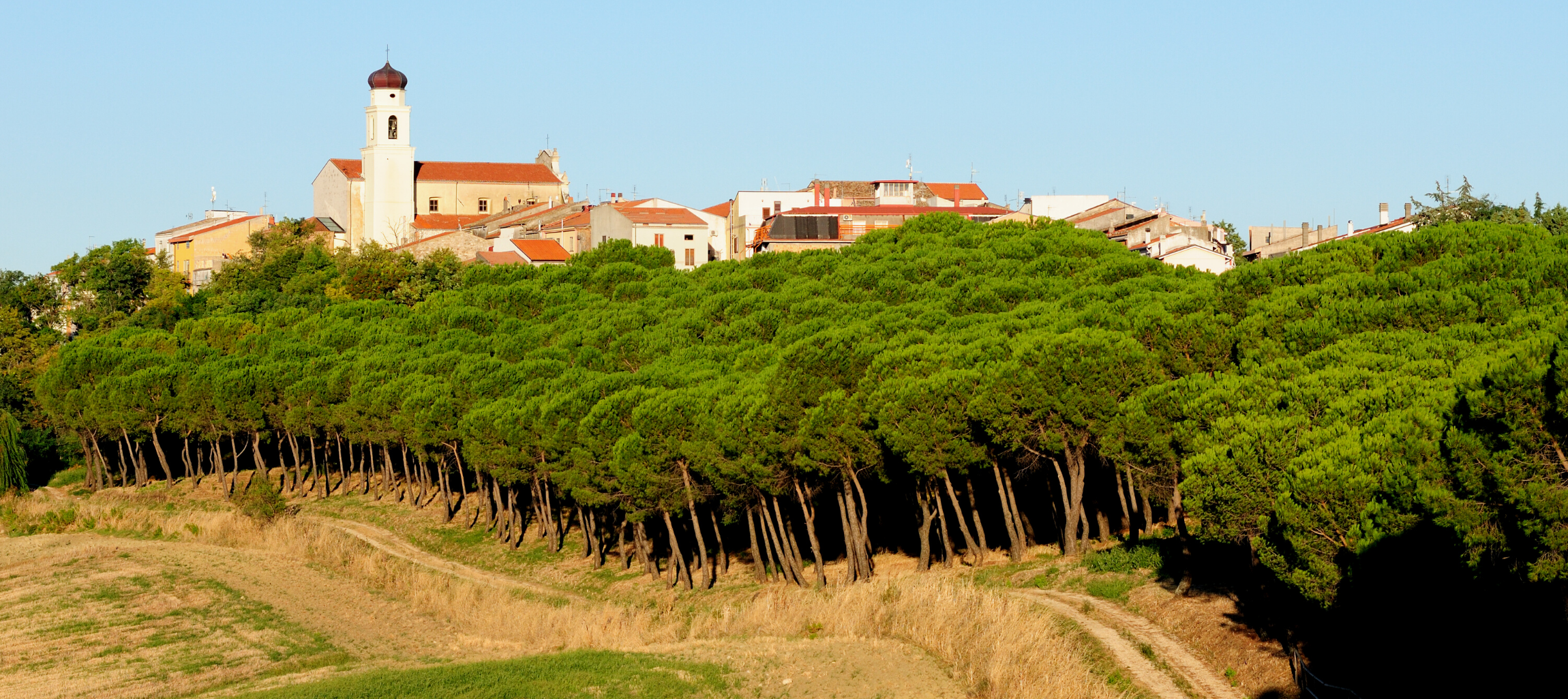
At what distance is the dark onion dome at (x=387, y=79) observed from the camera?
13638cm

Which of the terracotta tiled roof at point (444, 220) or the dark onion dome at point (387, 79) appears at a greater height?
the dark onion dome at point (387, 79)

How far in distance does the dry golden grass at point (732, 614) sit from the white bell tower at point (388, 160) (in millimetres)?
74899

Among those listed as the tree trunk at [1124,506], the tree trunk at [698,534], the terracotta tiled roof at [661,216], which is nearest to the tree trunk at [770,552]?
the tree trunk at [698,534]

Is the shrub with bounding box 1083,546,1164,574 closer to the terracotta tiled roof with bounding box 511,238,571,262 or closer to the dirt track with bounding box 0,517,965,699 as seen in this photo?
the dirt track with bounding box 0,517,965,699

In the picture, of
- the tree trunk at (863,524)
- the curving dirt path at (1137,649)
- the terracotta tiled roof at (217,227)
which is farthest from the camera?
the terracotta tiled roof at (217,227)

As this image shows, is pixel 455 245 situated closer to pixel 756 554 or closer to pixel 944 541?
pixel 756 554

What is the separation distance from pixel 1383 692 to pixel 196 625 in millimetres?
31777

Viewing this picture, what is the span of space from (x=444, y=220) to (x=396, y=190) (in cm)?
506

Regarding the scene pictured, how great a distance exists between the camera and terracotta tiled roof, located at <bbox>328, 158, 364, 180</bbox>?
460ft

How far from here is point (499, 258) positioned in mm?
117312

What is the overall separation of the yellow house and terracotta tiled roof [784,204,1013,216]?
2010 inches

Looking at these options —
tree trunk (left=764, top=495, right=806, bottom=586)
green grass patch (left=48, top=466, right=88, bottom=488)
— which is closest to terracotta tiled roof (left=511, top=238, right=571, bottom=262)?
green grass patch (left=48, top=466, right=88, bottom=488)

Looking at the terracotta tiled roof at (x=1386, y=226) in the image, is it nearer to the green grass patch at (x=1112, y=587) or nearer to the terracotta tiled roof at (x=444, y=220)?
the green grass patch at (x=1112, y=587)

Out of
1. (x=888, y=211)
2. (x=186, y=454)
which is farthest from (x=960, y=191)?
(x=186, y=454)
